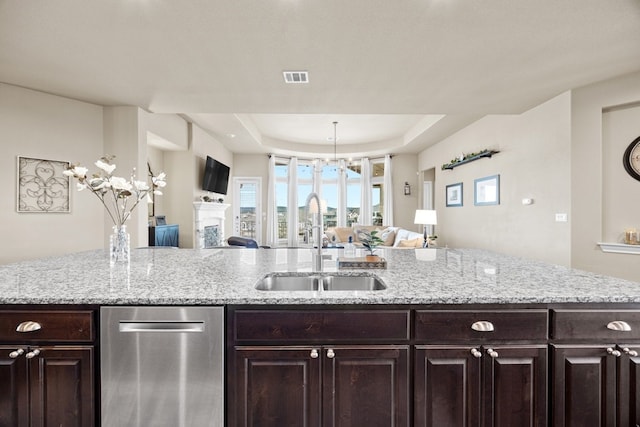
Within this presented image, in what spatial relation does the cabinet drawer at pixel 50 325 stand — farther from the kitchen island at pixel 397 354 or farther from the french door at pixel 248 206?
the french door at pixel 248 206

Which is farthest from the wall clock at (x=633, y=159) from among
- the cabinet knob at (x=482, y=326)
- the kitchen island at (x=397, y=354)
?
the cabinet knob at (x=482, y=326)

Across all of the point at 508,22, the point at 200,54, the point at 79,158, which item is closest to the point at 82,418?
the point at 200,54

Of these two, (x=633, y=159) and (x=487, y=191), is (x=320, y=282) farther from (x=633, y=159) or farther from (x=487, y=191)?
(x=487, y=191)

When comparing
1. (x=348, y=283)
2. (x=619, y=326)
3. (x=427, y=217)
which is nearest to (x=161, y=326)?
(x=348, y=283)

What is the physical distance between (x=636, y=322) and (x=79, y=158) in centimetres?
530

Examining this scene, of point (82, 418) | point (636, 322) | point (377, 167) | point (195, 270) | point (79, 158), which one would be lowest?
point (82, 418)

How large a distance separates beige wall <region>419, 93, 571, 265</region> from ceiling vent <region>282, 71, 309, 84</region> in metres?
3.04

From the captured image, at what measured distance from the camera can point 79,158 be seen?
378 cm

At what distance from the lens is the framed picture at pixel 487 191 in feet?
14.8

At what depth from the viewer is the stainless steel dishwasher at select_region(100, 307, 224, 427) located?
1127 millimetres

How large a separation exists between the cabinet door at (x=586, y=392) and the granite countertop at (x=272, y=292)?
0.25 metres

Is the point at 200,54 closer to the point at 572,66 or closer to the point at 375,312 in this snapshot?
the point at 375,312

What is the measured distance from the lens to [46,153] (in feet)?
11.6

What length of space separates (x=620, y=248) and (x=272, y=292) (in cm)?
391
